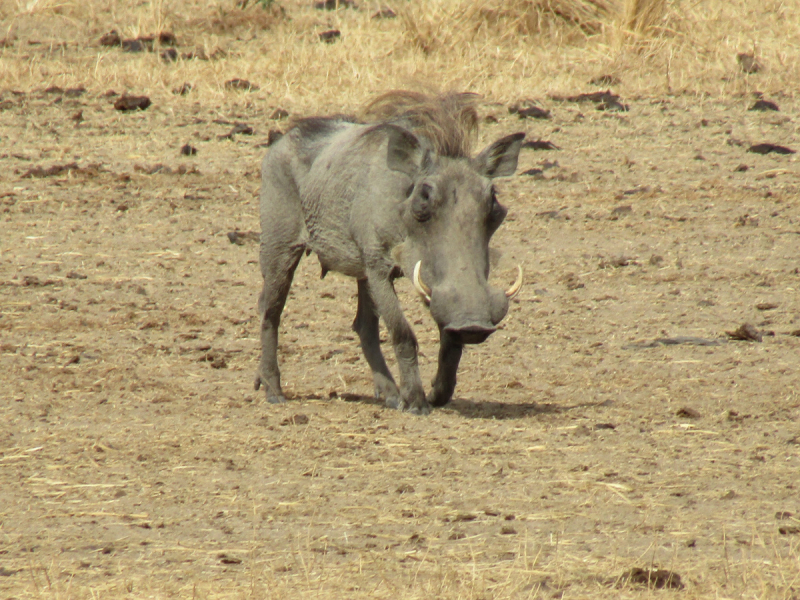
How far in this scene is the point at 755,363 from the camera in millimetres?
5320

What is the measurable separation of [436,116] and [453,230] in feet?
1.84

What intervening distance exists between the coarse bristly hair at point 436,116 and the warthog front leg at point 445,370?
71cm

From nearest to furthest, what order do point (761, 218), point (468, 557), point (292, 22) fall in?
point (468, 557)
point (761, 218)
point (292, 22)

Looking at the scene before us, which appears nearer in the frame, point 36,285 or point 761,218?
point 36,285

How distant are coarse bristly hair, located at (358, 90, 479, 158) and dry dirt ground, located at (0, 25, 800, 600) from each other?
1.04m

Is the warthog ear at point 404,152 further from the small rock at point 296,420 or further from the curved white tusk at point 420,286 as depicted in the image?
the small rock at point 296,420

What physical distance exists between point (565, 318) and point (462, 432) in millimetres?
2004

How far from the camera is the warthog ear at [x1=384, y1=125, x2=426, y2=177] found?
4516mm

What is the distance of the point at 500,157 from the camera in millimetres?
4609

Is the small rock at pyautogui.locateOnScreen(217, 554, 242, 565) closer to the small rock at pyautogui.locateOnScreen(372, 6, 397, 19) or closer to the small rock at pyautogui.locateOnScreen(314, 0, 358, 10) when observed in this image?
the small rock at pyautogui.locateOnScreen(372, 6, 397, 19)

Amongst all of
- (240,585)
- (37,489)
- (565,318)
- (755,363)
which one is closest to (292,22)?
(565,318)

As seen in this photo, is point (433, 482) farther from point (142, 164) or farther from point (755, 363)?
point (142, 164)

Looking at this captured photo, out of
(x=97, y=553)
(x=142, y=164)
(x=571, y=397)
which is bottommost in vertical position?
(x=142, y=164)

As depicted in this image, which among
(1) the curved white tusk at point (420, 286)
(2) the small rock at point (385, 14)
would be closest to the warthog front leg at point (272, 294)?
(1) the curved white tusk at point (420, 286)
